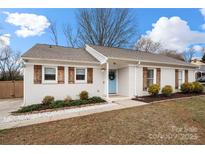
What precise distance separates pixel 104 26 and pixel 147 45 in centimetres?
1194

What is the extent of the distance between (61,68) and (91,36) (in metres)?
14.7

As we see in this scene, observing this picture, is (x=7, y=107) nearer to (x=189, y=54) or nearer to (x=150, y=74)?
(x=150, y=74)

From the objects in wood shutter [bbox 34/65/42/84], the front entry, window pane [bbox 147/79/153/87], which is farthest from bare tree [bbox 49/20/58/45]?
window pane [bbox 147/79/153/87]

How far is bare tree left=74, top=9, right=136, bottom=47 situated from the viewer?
24.0 meters

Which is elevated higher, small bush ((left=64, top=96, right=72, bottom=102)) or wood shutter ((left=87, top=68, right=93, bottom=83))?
wood shutter ((left=87, top=68, right=93, bottom=83))

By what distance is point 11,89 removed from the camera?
1430 centimetres

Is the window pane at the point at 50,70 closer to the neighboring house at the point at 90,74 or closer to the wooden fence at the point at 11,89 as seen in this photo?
the neighboring house at the point at 90,74

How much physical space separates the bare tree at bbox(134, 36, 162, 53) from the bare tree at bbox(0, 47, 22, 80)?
2103cm

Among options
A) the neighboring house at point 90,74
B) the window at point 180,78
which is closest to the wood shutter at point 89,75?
the neighboring house at point 90,74

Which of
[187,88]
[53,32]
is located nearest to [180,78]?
[187,88]

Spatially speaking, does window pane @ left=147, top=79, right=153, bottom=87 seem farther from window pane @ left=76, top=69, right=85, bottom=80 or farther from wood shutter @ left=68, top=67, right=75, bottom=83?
wood shutter @ left=68, top=67, right=75, bottom=83
